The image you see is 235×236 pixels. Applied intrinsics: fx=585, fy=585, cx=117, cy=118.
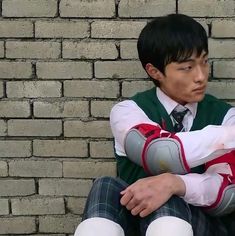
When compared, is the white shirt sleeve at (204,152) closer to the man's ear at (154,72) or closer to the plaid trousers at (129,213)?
the plaid trousers at (129,213)

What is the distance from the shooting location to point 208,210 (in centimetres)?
208

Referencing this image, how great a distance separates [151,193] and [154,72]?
586 millimetres

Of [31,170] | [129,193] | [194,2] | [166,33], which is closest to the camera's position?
[129,193]

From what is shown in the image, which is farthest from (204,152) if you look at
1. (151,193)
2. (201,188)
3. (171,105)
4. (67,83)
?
(67,83)

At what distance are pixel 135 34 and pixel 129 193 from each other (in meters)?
0.96

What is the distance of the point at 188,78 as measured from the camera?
2.21 meters

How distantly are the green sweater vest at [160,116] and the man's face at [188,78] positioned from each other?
0.09m

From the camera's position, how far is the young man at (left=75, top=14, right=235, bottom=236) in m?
1.94

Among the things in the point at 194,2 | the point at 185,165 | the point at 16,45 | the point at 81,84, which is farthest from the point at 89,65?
the point at 185,165

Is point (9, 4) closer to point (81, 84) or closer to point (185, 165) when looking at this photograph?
point (81, 84)

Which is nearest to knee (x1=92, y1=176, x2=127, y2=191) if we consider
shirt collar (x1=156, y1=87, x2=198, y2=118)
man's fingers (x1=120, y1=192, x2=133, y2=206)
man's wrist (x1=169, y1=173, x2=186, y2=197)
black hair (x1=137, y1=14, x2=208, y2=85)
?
man's fingers (x1=120, y1=192, x2=133, y2=206)

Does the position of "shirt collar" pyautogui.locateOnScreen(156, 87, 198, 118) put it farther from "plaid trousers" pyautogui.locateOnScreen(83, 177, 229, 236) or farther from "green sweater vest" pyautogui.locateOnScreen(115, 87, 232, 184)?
"plaid trousers" pyautogui.locateOnScreen(83, 177, 229, 236)

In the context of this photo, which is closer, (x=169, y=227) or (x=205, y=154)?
(x=169, y=227)

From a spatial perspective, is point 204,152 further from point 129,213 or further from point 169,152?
point 129,213
